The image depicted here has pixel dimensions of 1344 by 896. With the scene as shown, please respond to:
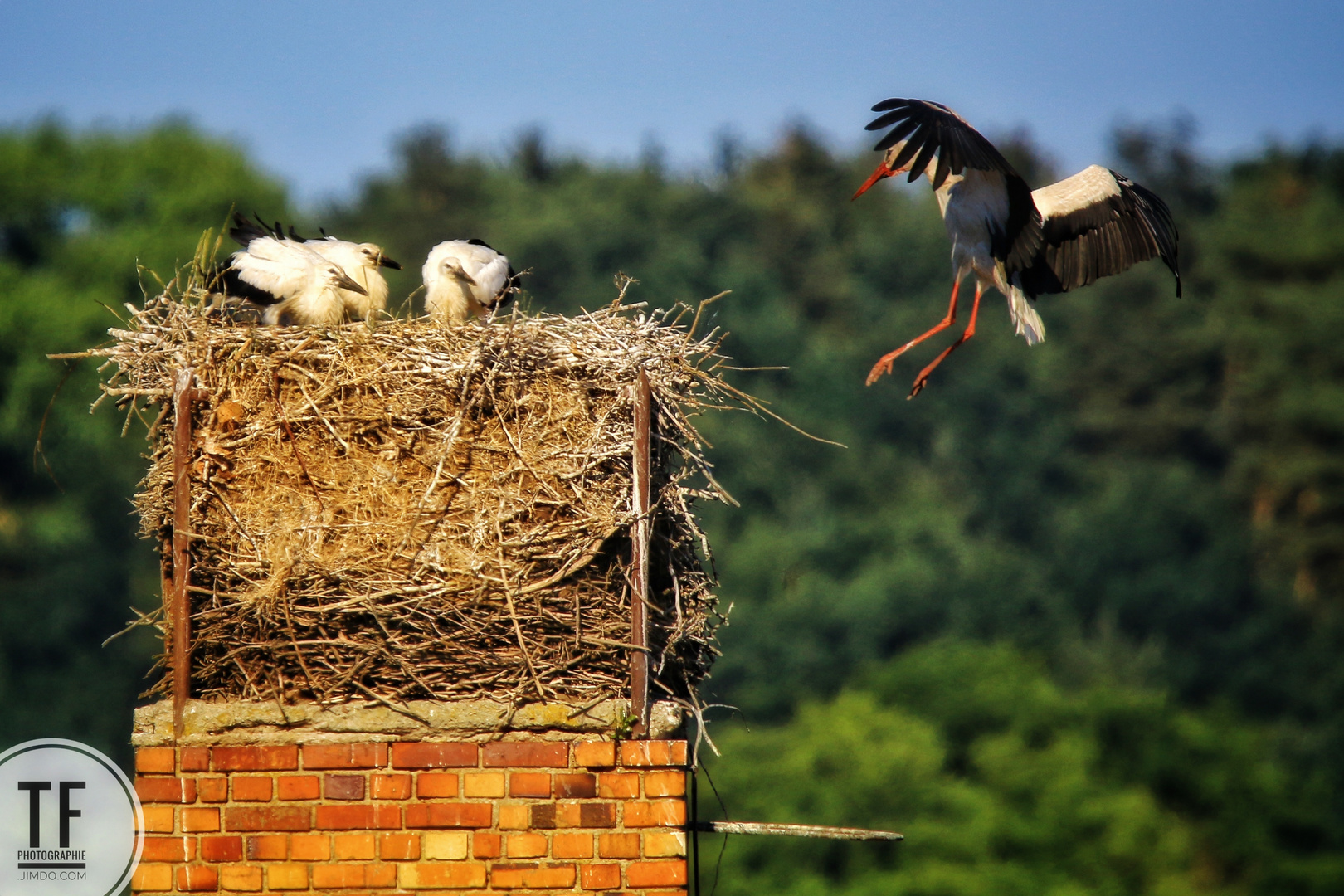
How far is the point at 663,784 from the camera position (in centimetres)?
484

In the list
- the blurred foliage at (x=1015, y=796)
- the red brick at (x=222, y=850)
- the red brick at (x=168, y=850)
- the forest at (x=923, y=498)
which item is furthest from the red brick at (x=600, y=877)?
the blurred foliage at (x=1015, y=796)

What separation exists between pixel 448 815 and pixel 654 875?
2.05ft

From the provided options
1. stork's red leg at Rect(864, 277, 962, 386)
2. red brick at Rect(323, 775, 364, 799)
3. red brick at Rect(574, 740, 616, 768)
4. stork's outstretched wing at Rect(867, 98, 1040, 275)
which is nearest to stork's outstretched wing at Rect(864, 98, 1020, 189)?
stork's outstretched wing at Rect(867, 98, 1040, 275)

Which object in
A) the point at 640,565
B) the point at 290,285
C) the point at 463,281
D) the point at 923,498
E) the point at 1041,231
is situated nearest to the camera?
the point at 640,565

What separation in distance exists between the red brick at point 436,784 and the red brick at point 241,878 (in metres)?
0.52

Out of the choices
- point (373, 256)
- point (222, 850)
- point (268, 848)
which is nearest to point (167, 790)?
point (222, 850)

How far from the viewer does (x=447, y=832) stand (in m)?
4.81

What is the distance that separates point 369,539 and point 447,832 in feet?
3.05

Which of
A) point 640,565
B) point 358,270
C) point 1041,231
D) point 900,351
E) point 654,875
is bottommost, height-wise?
point 654,875

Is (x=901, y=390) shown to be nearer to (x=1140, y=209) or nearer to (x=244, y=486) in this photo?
(x=1140, y=209)

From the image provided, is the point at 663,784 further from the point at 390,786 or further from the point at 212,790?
the point at 212,790

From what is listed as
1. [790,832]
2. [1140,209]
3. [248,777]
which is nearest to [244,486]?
[248,777]

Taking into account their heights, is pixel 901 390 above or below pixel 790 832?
above

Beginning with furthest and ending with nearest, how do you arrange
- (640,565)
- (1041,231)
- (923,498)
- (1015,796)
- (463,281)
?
(923,498), (1015,796), (1041,231), (463,281), (640,565)
